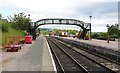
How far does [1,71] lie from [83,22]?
62.4 metres

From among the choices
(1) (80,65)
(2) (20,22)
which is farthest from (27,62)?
(2) (20,22)

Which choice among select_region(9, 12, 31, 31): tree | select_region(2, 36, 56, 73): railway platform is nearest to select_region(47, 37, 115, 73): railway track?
select_region(2, 36, 56, 73): railway platform

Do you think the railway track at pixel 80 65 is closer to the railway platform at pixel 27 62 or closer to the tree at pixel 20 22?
the railway platform at pixel 27 62

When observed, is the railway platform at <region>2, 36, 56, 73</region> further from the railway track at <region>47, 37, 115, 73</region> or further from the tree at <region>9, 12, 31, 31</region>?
the tree at <region>9, 12, 31, 31</region>

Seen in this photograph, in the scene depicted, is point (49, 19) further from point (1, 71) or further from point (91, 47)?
point (1, 71)

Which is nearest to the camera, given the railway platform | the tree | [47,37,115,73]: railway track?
the railway platform

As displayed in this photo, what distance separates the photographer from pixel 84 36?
76375mm

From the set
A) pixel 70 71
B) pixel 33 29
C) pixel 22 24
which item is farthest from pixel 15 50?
pixel 22 24

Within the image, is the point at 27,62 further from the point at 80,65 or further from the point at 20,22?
the point at 20,22

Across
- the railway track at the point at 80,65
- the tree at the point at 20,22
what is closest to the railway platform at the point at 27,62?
the railway track at the point at 80,65

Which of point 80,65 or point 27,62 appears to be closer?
point 80,65

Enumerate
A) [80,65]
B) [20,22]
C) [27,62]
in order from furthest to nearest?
[20,22] → [27,62] → [80,65]

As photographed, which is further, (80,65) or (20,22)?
(20,22)

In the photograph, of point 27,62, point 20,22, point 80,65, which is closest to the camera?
point 80,65
